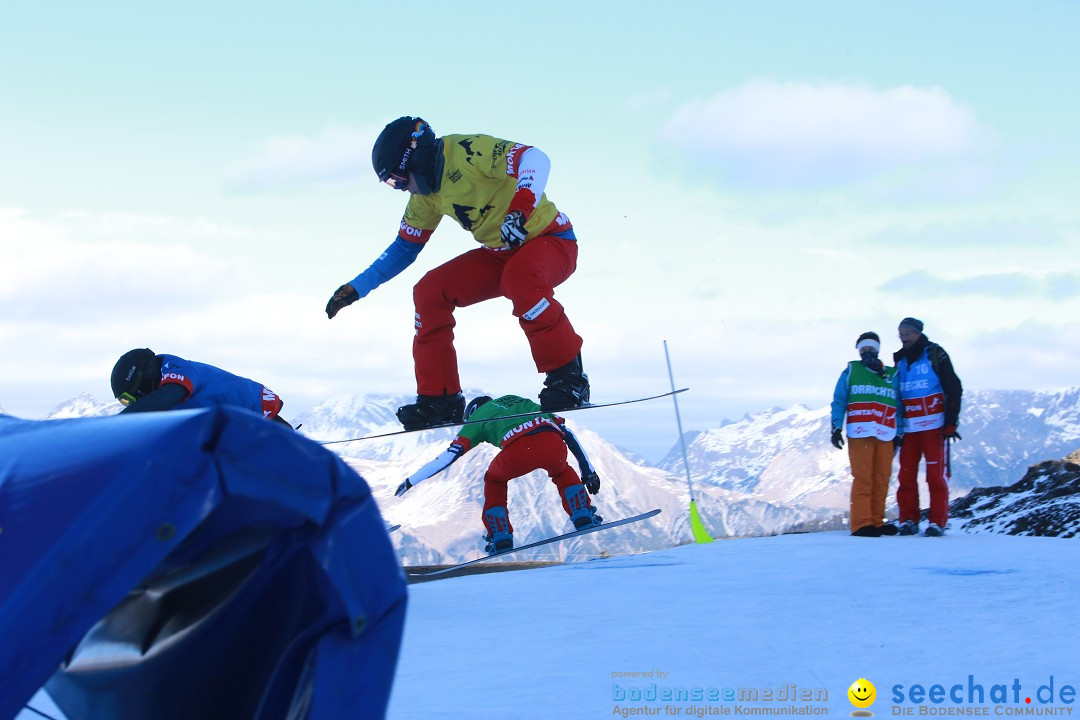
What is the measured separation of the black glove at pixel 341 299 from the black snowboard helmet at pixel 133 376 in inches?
44.6

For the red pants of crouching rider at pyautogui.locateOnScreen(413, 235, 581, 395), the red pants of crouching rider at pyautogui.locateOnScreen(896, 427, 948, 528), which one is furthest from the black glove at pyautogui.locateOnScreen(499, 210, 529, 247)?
the red pants of crouching rider at pyautogui.locateOnScreen(896, 427, 948, 528)

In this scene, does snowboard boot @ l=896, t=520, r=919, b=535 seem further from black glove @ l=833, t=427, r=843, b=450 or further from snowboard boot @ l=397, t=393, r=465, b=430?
snowboard boot @ l=397, t=393, r=465, b=430

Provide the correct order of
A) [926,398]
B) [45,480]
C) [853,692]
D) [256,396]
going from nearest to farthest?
1. [45,480]
2. [853,692]
3. [256,396]
4. [926,398]

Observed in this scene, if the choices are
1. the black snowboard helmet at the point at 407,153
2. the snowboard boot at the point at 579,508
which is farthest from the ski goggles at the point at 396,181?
the snowboard boot at the point at 579,508

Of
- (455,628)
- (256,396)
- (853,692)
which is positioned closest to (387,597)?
(853,692)

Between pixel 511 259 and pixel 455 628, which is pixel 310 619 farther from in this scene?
pixel 511 259

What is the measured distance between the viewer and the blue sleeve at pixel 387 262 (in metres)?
6.66

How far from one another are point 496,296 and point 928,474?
387 cm

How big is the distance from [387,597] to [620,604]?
268cm

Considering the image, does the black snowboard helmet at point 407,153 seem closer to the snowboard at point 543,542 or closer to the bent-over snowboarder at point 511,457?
the bent-over snowboarder at point 511,457

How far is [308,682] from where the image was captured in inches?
61.6

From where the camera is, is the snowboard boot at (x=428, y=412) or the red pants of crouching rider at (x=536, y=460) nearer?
the snowboard boot at (x=428, y=412)

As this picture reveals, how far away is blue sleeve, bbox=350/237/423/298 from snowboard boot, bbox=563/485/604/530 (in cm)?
243

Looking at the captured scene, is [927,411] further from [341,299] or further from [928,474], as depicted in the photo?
[341,299]
